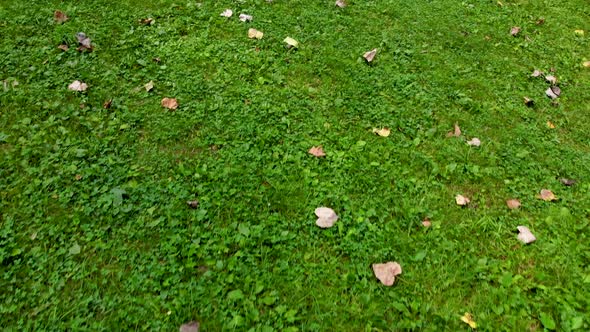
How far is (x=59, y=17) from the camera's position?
4.39 m

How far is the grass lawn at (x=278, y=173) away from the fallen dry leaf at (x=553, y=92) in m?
0.06

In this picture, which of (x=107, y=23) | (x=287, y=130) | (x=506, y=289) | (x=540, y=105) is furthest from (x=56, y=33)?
(x=540, y=105)

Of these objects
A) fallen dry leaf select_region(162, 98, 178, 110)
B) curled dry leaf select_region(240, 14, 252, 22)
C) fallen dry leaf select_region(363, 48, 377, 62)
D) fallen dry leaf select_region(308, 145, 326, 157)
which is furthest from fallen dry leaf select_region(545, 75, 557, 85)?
fallen dry leaf select_region(162, 98, 178, 110)

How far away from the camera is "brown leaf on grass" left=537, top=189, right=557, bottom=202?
3468 mm

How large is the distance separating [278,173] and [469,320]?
158 cm

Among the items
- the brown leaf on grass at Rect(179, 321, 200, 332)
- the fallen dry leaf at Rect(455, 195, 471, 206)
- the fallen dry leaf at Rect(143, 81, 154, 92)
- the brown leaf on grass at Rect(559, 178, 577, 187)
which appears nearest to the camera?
the brown leaf on grass at Rect(179, 321, 200, 332)

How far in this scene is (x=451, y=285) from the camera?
9.48 feet

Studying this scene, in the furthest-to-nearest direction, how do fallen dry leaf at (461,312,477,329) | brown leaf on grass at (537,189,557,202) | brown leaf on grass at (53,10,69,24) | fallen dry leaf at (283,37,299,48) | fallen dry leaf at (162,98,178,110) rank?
1. fallen dry leaf at (283,37,299,48)
2. brown leaf on grass at (53,10,69,24)
3. fallen dry leaf at (162,98,178,110)
4. brown leaf on grass at (537,189,557,202)
5. fallen dry leaf at (461,312,477,329)

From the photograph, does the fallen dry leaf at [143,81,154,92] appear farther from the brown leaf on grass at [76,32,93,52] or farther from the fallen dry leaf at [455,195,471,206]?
the fallen dry leaf at [455,195,471,206]

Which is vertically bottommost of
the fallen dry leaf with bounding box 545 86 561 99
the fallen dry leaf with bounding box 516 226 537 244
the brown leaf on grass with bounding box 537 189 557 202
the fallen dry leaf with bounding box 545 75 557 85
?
the fallen dry leaf with bounding box 516 226 537 244

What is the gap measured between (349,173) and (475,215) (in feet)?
3.13

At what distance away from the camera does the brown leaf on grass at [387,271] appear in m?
2.84

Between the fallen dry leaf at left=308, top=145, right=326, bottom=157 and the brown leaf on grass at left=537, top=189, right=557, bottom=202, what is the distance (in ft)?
5.49

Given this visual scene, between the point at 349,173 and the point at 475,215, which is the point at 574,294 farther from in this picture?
the point at 349,173
